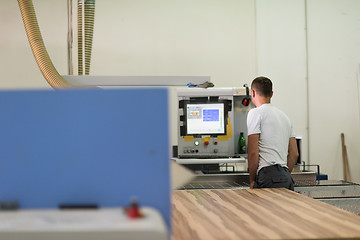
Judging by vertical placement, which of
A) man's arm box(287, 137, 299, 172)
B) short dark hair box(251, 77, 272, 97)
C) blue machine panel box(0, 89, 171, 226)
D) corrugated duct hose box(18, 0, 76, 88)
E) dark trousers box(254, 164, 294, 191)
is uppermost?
corrugated duct hose box(18, 0, 76, 88)

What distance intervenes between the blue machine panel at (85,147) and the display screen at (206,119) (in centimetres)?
274

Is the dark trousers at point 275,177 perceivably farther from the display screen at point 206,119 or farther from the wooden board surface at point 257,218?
the display screen at point 206,119

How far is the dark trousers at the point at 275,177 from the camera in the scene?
9.43 ft

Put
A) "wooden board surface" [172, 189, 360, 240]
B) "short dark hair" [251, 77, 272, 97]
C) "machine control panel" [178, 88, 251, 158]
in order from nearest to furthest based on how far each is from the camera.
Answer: "wooden board surface" [172, 189, 360, 240]
"short dark hair" [251, 77, 272, 97]
"machine control panel" [178, 88, 251, 158]

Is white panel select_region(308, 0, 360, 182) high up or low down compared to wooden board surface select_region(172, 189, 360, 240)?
up

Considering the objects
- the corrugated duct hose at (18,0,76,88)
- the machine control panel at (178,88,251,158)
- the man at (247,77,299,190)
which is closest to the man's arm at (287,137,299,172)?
the man at (247,77,299,190)

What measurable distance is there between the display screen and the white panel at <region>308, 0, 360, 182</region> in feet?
Result: 7.83

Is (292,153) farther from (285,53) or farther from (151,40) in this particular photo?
(151,40)

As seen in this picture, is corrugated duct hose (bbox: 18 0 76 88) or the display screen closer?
corrugated duct hose (bbox: 18 0 76 88)

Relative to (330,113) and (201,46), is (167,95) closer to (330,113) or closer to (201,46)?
(201,46)

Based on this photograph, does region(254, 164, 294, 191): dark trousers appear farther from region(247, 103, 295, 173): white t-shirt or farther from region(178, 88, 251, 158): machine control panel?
region(178, 88, 251, 158): machine control panel

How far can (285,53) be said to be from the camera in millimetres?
5766

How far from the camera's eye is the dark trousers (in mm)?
2873

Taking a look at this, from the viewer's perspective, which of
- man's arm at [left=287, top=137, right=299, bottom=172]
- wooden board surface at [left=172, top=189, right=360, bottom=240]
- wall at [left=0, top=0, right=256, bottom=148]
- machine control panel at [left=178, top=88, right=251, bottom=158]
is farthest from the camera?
wall at [left=0, top=0, right=256, bottom=148]
